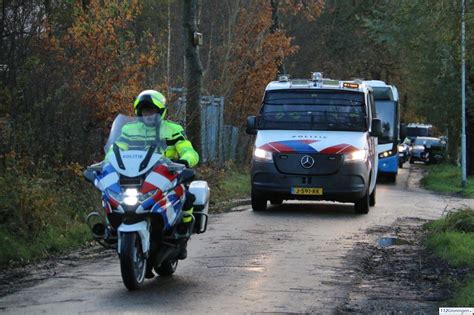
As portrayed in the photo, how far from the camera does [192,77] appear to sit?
21.0 m

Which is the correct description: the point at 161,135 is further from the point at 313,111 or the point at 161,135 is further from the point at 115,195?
the point at 313,111

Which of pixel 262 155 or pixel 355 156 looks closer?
pixel 355 156

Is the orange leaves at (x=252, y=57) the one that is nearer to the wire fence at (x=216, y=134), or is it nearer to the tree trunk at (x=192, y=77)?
the wire fence at (x=216, y=134)

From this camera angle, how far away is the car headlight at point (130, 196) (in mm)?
7918

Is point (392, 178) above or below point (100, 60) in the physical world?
below

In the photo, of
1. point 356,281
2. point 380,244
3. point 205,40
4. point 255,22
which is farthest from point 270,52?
point 356,281

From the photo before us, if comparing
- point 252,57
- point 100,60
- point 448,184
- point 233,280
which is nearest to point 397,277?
point 233,280

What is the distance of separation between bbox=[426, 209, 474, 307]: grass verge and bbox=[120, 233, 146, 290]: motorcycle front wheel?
2807 millimetres

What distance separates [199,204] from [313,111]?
8431 millimetres

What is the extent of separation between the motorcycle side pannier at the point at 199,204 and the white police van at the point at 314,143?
23.8 feet

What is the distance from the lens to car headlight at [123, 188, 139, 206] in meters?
7.92

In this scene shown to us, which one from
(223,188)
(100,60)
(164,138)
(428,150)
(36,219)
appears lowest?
(428,150)

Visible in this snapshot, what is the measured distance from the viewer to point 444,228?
13148 millimetres

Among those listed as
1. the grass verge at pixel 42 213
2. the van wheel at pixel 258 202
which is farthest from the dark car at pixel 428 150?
the grass verge at pixel 42 213
